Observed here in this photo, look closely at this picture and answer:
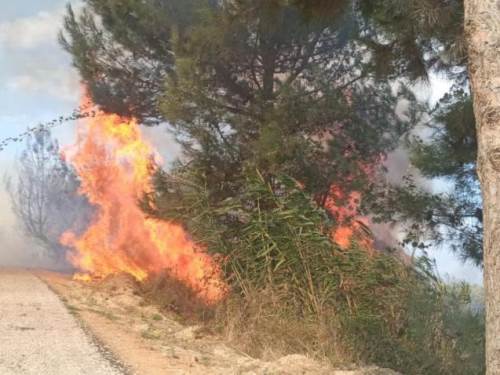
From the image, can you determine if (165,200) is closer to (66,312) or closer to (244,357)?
(66,312)

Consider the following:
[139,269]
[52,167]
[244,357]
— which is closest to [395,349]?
[244,357]

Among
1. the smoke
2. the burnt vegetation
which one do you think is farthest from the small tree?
the burnt vegetation

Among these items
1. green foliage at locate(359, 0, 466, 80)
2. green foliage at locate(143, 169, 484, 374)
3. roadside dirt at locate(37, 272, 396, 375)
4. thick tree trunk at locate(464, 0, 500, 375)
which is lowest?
roadside dirt at locate(37, 272, 396, 375)

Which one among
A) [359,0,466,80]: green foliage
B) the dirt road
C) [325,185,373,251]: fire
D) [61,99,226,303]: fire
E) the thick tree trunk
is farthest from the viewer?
[61,99,226,303]: fire

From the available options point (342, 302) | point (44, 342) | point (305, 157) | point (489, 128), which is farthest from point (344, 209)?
point (489, 128)

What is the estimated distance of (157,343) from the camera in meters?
8.61

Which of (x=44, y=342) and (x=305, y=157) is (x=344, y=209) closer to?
(x=305, y=157)

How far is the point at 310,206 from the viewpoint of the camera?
30.2ft

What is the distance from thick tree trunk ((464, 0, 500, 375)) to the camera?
4.05 m

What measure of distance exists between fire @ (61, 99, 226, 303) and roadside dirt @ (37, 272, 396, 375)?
1.58 metres

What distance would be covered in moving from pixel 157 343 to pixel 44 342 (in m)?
1.59

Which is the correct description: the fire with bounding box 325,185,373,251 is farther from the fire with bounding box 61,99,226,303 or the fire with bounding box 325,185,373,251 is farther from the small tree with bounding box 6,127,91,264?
the small tree with bounding box 6,127,91,264

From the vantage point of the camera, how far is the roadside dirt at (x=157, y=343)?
6957 mm

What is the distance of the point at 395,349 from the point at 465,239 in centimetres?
406
